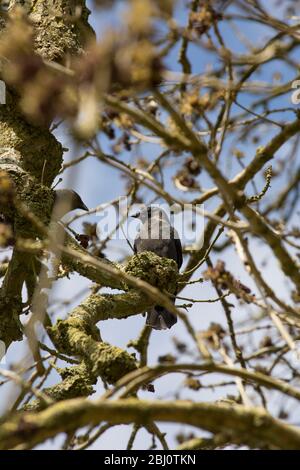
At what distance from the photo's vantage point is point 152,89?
165 cm

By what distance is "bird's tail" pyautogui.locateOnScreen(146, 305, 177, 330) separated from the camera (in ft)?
14.9

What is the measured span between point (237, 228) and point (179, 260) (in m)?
3.32

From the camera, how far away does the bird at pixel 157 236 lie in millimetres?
5453

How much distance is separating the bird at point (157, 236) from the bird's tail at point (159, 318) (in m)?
0.07

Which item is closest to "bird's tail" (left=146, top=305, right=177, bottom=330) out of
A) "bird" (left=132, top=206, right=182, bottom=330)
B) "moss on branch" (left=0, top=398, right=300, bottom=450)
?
"bird" (left=132, top=206, right=182, bottom=330)

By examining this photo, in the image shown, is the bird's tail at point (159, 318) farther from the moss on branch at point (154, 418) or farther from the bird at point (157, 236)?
the moss on branch at point (154, 418)

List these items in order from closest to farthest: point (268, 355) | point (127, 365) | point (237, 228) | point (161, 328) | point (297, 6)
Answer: point (237, 228), point (127, 365), point (297, 6), point (161, 328), point (268, 355)

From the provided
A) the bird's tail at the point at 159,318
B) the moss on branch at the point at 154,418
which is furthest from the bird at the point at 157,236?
the moss on branch at the point at 154,418

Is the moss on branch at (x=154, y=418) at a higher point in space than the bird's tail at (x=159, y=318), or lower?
lower

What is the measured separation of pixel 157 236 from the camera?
5719mm

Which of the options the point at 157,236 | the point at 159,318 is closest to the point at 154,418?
the point at 159,318

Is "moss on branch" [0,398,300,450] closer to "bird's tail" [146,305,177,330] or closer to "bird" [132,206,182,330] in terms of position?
"bird's tail" [146,305,177,330]
